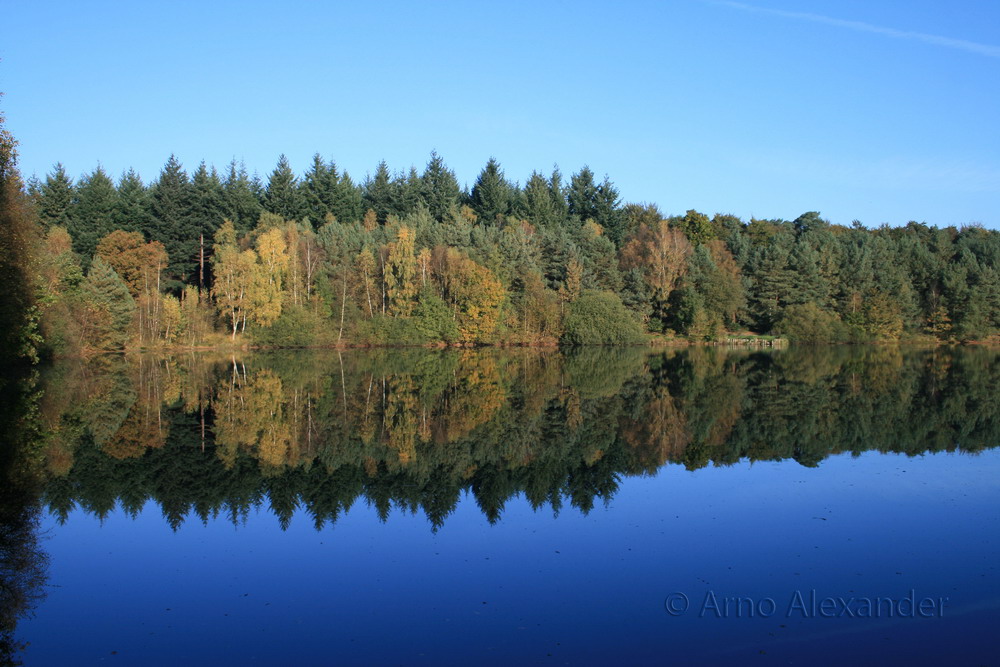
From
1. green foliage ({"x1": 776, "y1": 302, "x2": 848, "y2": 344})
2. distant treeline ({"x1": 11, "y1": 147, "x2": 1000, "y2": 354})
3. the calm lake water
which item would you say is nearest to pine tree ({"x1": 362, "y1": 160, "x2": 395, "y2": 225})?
distant treeline ({"x1": 11, "y1": 147, "x2": 1000, "y2": 354})

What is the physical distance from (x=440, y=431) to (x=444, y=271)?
44.4m

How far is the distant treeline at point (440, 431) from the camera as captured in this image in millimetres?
12500

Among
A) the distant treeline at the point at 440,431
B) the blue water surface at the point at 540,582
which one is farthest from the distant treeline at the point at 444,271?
the blue water surface at the point at 540,582

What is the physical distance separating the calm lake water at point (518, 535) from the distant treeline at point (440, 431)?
11cm

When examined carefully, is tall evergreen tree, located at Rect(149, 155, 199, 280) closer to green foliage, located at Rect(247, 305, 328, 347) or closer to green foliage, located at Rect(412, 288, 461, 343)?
green foliage, located at Rect(247, 305, 328, 347)

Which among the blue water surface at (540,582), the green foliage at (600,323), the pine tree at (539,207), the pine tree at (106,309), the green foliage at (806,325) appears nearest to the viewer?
the blue water surface at (540,582)

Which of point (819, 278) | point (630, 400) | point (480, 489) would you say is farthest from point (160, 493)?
point (819, 278)

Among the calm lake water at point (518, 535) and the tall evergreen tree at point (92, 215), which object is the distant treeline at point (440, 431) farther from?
the tall evergreen tree at point (92, 215)

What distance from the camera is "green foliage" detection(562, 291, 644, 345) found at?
62781 millimetres

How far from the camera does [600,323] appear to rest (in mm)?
62875

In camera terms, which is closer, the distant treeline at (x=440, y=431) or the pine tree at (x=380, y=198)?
the distant treeline at (x=440, y=431)

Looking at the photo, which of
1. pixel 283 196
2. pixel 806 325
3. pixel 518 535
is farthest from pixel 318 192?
pixel 518 535

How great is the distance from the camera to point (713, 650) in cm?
678

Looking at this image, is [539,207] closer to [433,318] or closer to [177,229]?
[433,318]
